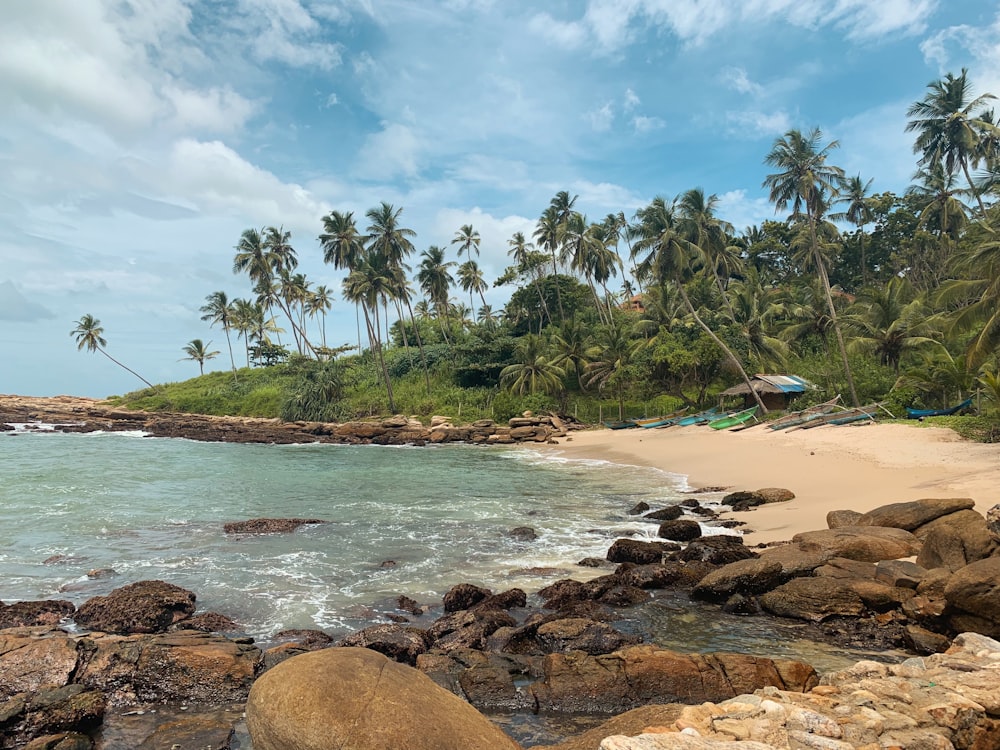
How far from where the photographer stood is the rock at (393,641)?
24.1 feet

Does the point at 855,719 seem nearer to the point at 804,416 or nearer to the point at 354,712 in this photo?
the point at 354,712

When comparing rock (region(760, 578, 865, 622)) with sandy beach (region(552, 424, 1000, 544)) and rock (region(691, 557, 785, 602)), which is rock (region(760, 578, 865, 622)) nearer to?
rock (region(691, 557, 785, 602))

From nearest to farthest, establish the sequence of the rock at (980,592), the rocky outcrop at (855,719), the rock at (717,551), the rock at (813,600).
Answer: the rocky outcrop at (855,719) → the rock at (980,592) → the rock at (813,600) → the rock at (717,551)

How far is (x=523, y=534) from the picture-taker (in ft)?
45.1

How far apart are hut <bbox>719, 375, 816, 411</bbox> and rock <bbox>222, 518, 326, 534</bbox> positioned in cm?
2920

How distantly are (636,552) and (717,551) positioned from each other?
151 cm

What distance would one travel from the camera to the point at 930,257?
46.4 m

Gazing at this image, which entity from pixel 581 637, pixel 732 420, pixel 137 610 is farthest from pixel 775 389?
pixel 137 610

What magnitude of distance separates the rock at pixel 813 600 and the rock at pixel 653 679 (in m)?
2.37

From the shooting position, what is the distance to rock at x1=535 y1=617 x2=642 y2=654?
23.9ft

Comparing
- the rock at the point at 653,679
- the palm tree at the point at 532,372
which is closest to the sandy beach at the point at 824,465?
the rock at the point at 653,679

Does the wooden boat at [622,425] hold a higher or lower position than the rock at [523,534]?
higher

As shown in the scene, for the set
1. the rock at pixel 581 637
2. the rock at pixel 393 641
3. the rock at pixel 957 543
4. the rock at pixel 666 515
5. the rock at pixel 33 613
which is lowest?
the rock at pixel 666 515

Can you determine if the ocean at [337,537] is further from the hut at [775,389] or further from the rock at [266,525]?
the hut at [775,389]
